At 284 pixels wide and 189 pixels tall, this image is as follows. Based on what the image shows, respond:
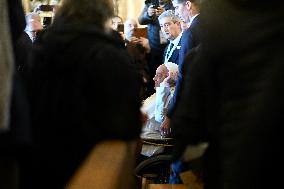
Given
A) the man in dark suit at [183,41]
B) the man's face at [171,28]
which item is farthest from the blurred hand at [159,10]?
the man in dark suit at [183,41]

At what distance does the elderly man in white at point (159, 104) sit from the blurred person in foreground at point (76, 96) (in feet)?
4.34

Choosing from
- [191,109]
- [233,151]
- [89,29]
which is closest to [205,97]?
[191,109]

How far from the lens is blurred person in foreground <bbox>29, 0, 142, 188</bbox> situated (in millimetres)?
1853

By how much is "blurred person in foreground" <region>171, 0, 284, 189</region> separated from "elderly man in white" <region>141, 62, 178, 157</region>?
4.63 ft

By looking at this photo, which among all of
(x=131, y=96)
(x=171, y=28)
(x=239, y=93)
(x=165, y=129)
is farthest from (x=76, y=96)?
(x=171, y=28)

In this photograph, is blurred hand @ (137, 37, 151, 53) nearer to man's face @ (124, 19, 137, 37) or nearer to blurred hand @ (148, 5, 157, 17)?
blurred hand @ (148, 5, 157, 17)

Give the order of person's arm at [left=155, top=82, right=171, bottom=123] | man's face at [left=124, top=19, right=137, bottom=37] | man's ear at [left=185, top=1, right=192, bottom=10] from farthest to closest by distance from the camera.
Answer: man's face at [left=124, top=19, right=137, bottom=37], man's ear at [left=185, top=1, right=192, bottom=10], person's arm at [left=155, top=82, right=171, bottom=123]

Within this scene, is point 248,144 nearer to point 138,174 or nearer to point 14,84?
point 14,84

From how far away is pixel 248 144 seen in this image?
1695mm

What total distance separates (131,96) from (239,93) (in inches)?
16.6

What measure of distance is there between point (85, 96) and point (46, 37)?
28 cm

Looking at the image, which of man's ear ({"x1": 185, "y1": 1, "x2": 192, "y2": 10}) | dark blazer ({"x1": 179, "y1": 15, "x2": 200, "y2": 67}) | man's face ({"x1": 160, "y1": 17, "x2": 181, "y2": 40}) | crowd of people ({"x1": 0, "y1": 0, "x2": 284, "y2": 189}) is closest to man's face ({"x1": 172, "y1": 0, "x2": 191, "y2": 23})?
man's ear ({"x1": 185, "y1": 1, "x2": 192, "y2": 10})

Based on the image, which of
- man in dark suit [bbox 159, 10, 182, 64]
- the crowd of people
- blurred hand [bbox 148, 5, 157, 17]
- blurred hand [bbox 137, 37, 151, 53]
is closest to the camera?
the crowd of people

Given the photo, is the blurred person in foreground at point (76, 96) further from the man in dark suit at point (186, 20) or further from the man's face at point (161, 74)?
the man's face at point (161, 74)
